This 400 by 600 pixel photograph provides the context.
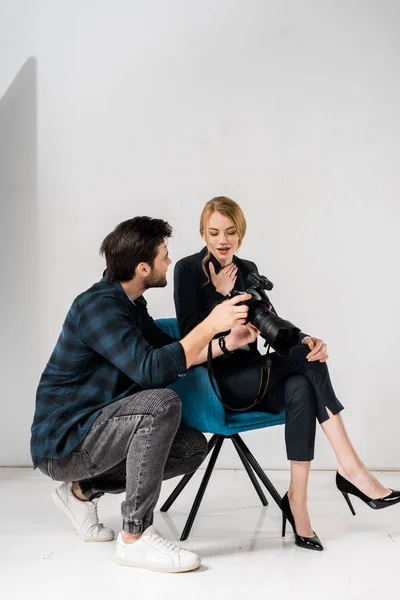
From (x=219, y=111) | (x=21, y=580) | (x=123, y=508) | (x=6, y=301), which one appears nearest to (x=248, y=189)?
(x=219, y=111)

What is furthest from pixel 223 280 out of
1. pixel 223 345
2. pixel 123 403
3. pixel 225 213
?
pixel 123 403

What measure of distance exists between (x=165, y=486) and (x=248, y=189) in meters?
1.37

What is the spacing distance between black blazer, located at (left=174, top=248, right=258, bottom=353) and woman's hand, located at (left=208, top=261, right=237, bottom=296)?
2 centimetres

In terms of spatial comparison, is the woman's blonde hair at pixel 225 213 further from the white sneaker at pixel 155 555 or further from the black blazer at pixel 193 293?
the white sneaker at pixel 155 555

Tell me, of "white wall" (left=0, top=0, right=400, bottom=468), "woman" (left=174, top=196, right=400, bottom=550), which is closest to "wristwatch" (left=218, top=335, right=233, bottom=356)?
"woman" (left=174, top=196, right=400, bottom=550)

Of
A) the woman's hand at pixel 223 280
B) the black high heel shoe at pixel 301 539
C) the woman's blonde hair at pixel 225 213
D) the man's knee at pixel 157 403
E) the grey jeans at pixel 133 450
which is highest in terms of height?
the woman's blonde hair at pixel 225 213

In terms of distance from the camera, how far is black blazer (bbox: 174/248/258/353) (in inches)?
104

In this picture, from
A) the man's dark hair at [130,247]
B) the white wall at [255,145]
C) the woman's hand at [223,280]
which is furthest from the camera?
the white wall at [255,145]

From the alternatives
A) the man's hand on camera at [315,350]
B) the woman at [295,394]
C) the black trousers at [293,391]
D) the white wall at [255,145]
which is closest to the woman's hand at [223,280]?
the woman at [295,394]

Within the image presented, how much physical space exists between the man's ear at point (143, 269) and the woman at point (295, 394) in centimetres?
33

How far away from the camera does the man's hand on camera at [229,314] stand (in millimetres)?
2176

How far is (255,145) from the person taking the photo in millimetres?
3436

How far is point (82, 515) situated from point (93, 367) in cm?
51

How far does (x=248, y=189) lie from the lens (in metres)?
3.45
